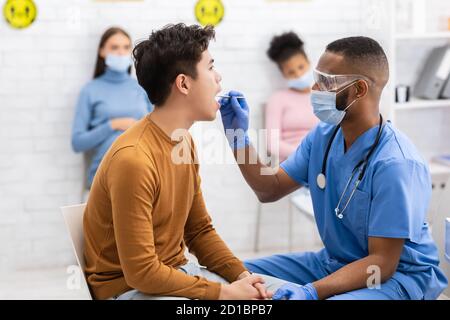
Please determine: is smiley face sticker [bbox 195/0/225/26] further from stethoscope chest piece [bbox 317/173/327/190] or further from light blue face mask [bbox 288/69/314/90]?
stethoscope chest piece [bbox 317/173/327/190]

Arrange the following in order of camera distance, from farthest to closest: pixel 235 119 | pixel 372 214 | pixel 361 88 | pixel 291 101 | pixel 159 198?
pixel 291 101, pixel 235 119, pixel 361 88, pixel 372 214, pixel 159 198

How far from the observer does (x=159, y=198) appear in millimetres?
1626

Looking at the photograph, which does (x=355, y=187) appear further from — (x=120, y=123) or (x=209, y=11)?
(x=209, y=11)

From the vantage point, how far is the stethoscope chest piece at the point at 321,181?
6.30 ft

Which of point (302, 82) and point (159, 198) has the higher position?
point (302, 82)

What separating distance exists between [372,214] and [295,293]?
29cm

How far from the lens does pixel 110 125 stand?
10.5 ft

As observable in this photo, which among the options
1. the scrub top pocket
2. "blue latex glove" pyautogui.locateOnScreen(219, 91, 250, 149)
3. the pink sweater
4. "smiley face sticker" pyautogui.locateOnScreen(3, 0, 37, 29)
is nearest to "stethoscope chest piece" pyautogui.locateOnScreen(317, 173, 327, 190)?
the scrub top pocket

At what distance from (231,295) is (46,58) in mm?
2037

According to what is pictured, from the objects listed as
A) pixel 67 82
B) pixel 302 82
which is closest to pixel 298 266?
pixel 302 82

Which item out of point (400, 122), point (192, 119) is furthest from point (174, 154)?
point (400, 122)

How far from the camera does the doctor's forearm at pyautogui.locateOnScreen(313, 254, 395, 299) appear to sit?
170 centimetres

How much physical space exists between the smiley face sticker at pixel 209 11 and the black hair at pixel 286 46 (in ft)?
1.00
